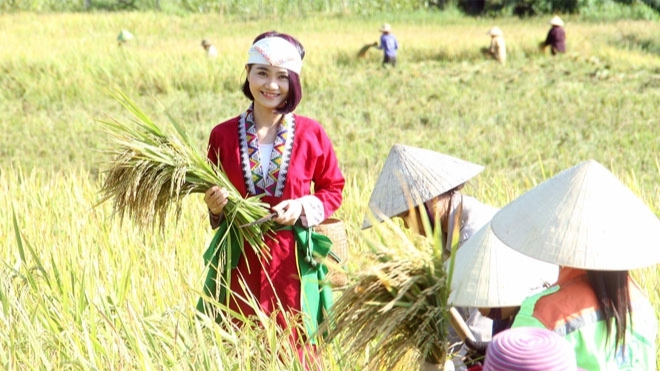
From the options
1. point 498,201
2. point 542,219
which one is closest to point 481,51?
point 498,201

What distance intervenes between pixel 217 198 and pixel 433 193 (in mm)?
607

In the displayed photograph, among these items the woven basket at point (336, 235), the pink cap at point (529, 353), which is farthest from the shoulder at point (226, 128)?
the pink cap at point (529, 353)

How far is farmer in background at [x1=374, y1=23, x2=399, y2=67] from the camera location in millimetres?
12594

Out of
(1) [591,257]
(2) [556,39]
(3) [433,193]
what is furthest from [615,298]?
(2) [556,39]

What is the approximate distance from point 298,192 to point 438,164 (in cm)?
47

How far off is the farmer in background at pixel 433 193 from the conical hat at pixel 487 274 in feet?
1.57

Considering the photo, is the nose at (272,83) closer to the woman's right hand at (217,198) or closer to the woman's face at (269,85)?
the woman's face at (269,85)

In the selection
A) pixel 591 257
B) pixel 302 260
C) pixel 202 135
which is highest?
pixel 591 257

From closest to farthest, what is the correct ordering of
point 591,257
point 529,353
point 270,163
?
point 529,353, point 591,257, point 270,163

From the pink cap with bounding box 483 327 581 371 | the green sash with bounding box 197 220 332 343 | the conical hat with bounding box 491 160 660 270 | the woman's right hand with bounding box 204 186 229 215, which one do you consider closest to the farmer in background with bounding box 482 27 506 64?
the green sash with bounding box 197 220 332 343

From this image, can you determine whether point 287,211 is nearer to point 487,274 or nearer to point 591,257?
point 487,274

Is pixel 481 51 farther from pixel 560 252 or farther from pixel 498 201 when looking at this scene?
pixel 560 252

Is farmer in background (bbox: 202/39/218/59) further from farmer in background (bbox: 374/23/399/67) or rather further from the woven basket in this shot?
the woven basket

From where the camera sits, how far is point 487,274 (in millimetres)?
1945
